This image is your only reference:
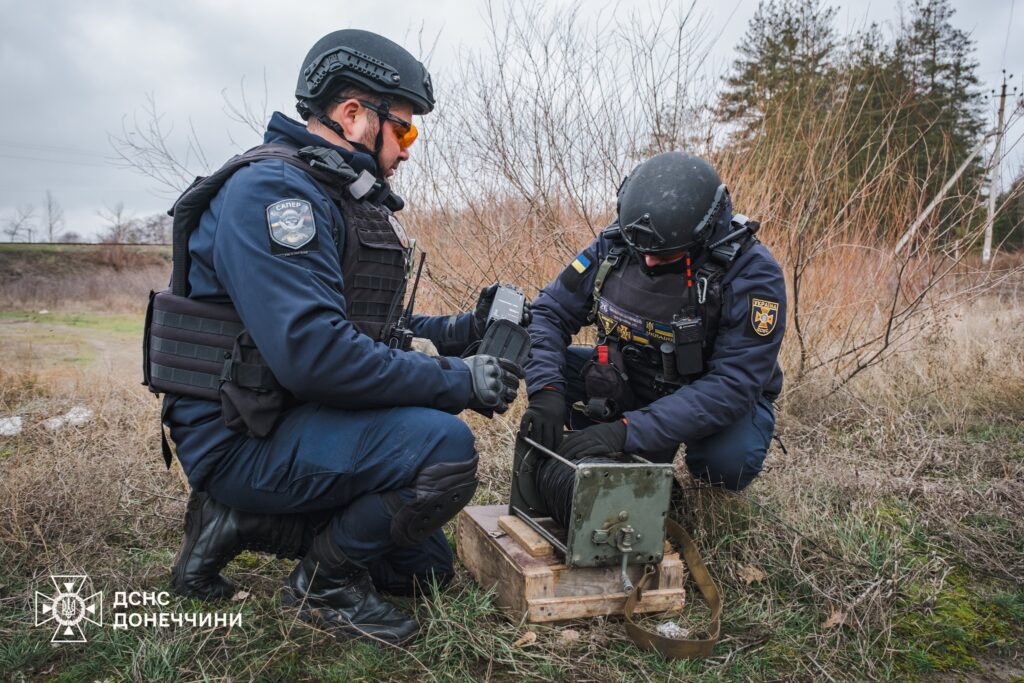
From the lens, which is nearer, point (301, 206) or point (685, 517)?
point (301, 206)

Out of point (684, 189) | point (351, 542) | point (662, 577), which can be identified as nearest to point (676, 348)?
point (684, 189)

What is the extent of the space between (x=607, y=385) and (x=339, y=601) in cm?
135

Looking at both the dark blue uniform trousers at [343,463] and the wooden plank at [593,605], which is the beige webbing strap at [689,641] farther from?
the dark blue uniform trousers at [343,463]

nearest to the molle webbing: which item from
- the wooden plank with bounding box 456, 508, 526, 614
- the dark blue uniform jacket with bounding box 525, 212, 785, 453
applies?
the wooden plank with bounding box 456, 508, 526, 614

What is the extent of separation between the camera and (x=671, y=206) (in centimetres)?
260

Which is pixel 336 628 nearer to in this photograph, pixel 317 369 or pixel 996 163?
pixel 317 369

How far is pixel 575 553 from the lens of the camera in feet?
7.29

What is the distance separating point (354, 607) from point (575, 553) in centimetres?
72

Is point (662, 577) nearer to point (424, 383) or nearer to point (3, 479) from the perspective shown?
point (424, 383)

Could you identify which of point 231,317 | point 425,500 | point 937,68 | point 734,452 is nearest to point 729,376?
point 734,452

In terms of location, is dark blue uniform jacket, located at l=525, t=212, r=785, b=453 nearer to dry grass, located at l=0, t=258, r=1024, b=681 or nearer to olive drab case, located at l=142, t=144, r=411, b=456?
dry grass, located at l=0, t=258, r=1024, b=681

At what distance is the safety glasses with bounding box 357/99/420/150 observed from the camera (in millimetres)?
2312

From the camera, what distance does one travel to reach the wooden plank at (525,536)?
231 cm

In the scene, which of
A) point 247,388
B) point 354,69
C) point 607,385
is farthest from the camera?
point 607,385
